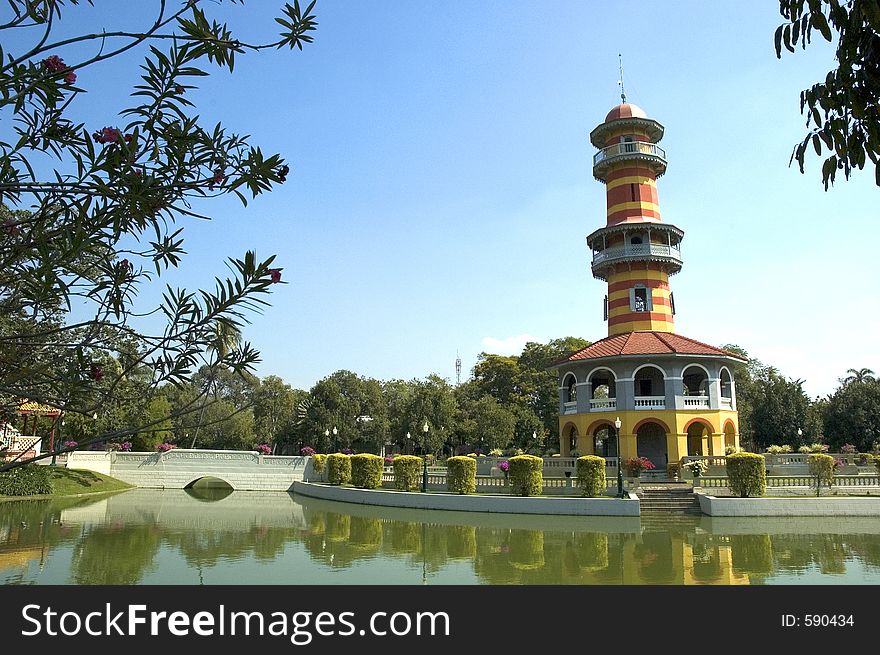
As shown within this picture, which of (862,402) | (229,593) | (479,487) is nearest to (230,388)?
(479,487)

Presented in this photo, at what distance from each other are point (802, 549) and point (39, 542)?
19.7 meters

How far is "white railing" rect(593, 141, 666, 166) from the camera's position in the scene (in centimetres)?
3488

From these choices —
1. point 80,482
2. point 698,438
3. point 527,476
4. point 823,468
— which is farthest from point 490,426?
point 80,482

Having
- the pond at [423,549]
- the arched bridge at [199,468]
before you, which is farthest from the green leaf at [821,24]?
the arched bridge at [199,468]

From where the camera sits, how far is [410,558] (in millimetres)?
15375

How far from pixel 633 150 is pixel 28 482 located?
113ft

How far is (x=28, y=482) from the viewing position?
3053 centimetres

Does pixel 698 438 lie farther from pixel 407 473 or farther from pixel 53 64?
pixel 53 64

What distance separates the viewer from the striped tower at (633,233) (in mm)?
33906

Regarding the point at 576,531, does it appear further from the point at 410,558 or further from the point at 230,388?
the point at 230,388

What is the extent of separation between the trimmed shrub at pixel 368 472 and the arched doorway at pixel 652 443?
43.1 ft

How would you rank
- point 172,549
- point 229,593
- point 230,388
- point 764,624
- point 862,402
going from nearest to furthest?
point 229,593, point 764,624, point 172,549, point 862,402, point 230,388

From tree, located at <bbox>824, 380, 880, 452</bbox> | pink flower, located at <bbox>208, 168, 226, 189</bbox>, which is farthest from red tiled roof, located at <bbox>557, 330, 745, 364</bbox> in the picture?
pink flower, located at <bbox>208, 168, 226, 189</bbox>

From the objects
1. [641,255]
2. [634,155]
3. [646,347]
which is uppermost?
[634,155]
